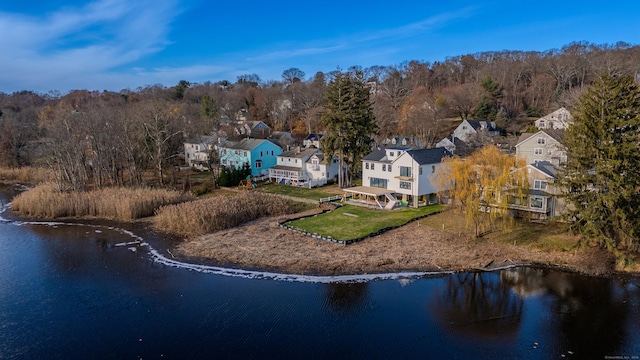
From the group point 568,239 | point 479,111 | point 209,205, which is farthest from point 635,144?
point 479,111

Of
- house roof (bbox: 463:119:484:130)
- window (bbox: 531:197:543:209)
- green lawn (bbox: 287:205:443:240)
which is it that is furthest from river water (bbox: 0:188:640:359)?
house roof (bbox: 463:119:484:130)

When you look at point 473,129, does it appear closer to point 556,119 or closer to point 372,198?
point 556,119

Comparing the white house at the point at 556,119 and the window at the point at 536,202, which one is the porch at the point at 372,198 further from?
the white house at the point at 556,119

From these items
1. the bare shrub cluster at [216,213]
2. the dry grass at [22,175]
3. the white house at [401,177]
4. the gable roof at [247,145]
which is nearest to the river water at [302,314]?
the bare shrub cluster at [216,213]

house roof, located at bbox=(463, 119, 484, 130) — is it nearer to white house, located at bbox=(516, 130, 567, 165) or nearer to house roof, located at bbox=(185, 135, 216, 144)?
white house, located at bbox=(516, 130, 567, 165)

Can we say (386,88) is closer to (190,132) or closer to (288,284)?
(190,132)

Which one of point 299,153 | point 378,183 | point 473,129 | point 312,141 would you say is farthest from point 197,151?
point 473,129
